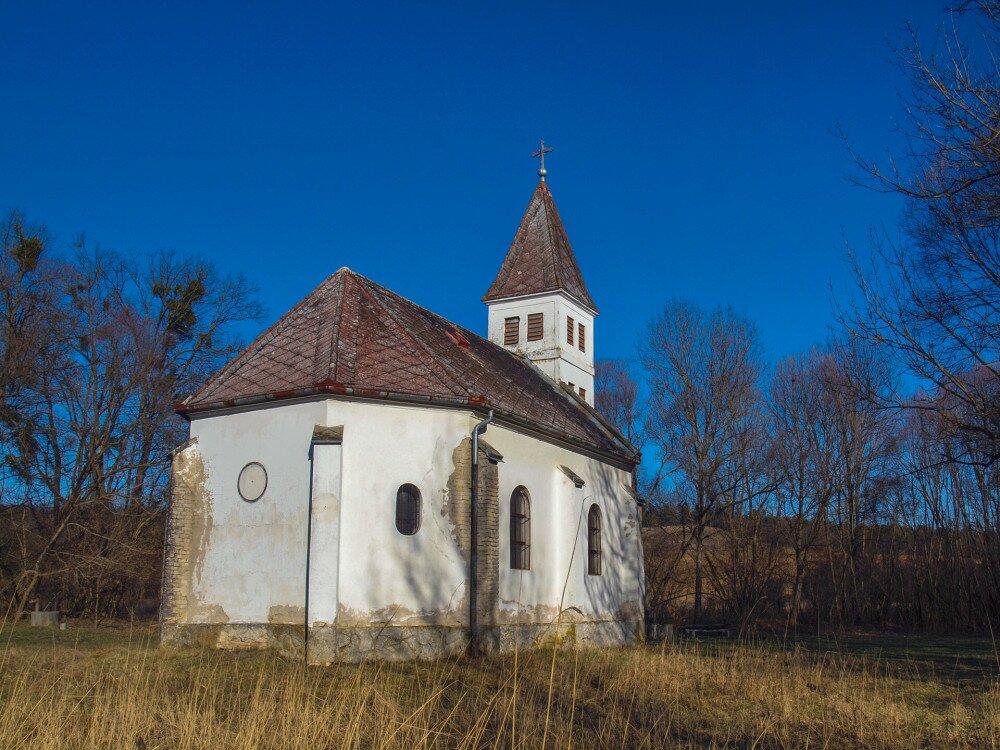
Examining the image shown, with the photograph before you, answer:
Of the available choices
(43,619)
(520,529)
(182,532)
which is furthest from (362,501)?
(43,619)

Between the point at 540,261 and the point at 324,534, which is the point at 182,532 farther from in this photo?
the point at 540,261

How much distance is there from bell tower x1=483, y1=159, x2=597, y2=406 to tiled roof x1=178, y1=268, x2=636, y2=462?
5.60 metres

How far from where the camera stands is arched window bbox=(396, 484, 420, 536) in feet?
58.0

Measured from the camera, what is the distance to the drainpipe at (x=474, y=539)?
17.5 meters

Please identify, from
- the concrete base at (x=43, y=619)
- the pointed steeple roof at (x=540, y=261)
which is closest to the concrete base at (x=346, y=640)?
the concrete base at (x=43, y=619)

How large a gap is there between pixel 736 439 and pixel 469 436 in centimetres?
2071

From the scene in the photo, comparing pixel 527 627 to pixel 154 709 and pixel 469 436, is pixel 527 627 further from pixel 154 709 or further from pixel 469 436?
pixel 154 709

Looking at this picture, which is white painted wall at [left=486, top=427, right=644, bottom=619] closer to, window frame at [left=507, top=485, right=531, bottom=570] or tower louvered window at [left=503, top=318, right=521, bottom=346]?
window frame at [left=507, top=485, right=531, bottom=570]

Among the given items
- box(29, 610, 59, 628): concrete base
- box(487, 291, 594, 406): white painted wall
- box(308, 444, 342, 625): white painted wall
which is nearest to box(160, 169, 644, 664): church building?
box(308, 444, 342, 625): white painted wall

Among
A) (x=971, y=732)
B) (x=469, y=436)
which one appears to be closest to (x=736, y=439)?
(x=469, y=436)

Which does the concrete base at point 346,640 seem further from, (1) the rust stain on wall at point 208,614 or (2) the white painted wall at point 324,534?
(2) the white painted wall at point 324,534

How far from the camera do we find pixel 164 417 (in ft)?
105

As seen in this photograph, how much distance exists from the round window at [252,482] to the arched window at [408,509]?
9.24 ft

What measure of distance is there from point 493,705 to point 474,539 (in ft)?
25.9
